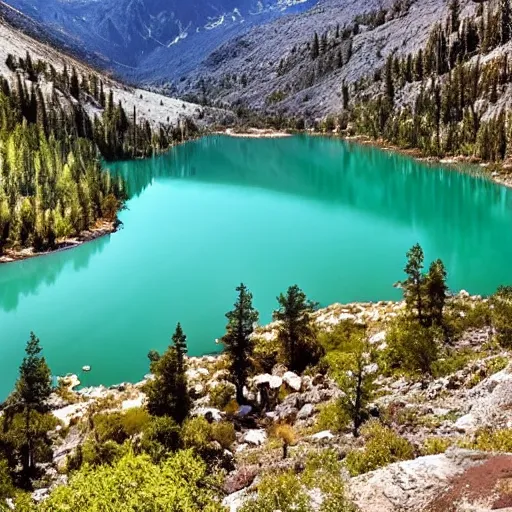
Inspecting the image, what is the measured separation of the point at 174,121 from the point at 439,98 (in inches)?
3505

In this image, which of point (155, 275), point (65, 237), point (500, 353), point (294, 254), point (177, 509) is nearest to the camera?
point (177, 509)

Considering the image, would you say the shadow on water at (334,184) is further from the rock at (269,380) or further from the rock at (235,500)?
the rock at (235,500)

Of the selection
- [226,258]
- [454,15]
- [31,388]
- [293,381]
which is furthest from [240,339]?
[454,15]

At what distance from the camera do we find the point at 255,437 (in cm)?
2367

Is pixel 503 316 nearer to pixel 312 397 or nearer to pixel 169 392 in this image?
pixel 312 397

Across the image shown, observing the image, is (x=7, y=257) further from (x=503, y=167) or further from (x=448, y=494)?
(x=503, y=167)

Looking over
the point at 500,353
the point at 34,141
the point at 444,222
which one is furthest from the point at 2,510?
the point at 34,141

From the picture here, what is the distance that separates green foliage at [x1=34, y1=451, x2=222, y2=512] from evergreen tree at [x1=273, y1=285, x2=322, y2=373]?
15.7m

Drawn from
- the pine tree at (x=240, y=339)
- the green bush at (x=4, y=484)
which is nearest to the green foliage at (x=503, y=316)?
the pine tree at (x=240, y=339)

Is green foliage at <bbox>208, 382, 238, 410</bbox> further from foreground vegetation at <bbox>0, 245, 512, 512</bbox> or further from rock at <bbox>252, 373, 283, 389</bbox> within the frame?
rock at <bbox>252, 373, 283, 389</bbox>

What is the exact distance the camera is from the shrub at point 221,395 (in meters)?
27.9

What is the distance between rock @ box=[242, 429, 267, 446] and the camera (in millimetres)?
23328

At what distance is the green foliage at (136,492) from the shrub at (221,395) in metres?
10.6

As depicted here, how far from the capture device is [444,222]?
74.1 meters
